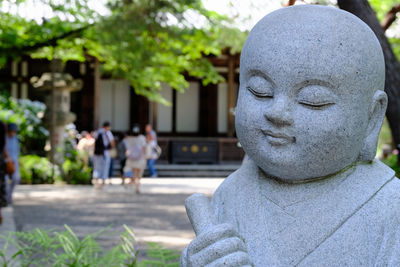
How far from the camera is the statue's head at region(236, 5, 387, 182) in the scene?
6.40 feet

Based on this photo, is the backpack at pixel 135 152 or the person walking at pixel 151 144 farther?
the person walking at pixel 151 144

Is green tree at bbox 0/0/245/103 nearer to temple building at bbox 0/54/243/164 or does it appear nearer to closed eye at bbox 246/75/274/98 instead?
temple building at bbox 0/54/243/164

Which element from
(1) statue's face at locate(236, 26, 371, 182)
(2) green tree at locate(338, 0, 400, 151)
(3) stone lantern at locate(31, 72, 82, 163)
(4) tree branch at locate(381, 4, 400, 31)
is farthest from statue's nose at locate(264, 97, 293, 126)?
(3) stone lantern at locate(31, 72, 82, 163)

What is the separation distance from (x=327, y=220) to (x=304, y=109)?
0.44m

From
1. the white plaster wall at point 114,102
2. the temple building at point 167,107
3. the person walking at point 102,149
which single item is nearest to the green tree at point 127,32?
the person walking at point 102,149

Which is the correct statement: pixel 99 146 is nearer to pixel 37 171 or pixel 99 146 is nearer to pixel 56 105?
pixel 37 171

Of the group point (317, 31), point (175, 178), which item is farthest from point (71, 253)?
point (175, 178)

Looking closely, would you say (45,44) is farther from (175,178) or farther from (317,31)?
(317,31)

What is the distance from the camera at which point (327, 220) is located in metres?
1.99

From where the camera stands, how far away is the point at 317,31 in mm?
1974

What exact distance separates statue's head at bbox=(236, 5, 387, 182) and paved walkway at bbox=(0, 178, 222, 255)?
3726 mm

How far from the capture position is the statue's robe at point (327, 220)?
1.96m

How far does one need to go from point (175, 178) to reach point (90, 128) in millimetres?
5632

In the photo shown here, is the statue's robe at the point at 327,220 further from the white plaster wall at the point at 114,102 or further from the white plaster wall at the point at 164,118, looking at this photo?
the white plaster wall at the point at 164,118
